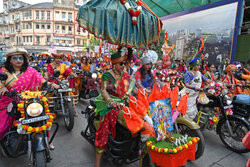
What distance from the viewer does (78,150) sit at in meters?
3.48

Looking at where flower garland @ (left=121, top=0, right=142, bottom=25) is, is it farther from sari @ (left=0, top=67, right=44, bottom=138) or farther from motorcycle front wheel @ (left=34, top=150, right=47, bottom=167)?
motorcycle front wheel @ (left=34, top=150, right=47, bottom=167)

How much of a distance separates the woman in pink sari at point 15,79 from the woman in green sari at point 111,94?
1339 millimetres

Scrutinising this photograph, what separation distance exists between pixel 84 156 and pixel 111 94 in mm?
1507

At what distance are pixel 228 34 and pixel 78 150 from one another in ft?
44.0

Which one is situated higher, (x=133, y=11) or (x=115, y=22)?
(x=133, y=11)

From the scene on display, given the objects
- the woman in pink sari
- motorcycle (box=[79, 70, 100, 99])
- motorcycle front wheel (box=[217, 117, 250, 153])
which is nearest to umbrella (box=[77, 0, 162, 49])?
the woman in pink sari

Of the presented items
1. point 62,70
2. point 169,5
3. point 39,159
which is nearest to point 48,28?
point 169,5

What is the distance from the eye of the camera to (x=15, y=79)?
114 inches

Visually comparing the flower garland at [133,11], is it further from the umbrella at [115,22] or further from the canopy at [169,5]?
the canopy at [169,5]

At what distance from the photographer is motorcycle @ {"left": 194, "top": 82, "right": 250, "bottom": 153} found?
3461mm

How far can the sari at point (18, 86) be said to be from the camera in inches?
106

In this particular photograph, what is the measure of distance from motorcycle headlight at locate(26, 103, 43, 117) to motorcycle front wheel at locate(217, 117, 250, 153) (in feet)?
11.9

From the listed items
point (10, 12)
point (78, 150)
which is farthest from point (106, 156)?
point (10, 12)

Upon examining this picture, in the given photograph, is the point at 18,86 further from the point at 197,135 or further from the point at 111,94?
the point at 197,135
